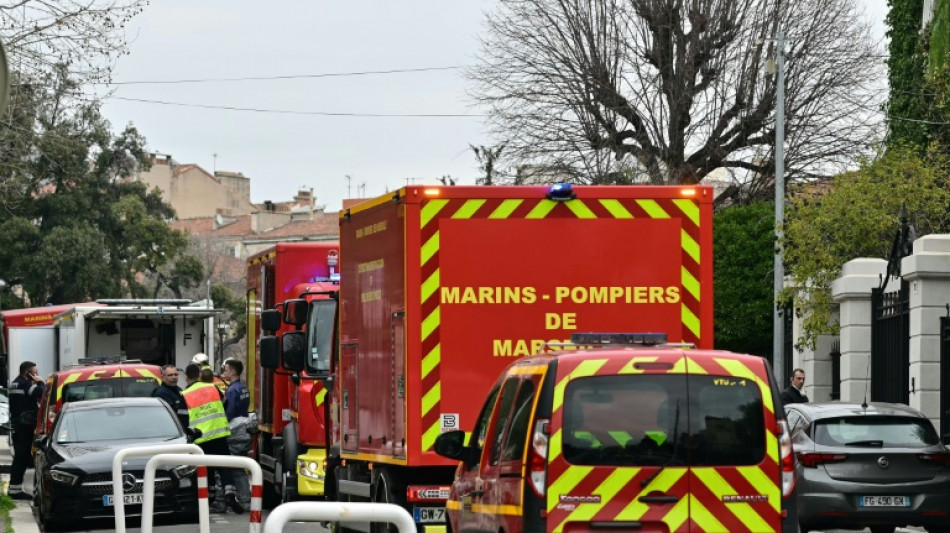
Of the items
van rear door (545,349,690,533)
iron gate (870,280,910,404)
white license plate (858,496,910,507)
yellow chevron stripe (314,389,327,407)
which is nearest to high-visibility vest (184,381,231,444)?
yellow chevron stripe (314,389,327,407)

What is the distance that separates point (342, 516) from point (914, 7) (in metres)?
32.2

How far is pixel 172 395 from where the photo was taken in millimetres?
22703

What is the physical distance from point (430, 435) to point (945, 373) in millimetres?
11656

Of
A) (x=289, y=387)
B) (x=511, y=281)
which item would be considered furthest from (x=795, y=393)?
(x=511, y=281)

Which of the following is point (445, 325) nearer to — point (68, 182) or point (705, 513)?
point (705, 513)

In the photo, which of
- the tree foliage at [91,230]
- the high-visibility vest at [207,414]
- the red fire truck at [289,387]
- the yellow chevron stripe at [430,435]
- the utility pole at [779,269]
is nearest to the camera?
the yellow chevron stripe at [430,435]

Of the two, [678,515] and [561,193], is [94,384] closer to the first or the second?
[561,193]

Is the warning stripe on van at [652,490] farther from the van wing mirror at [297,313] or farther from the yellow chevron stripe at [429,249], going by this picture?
the van wing mirror at [297,313]

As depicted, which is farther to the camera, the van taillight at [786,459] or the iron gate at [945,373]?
the iron gate at [945,373]

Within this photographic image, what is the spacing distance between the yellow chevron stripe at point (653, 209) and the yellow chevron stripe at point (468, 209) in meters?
1.19

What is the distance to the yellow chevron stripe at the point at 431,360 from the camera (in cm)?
1303

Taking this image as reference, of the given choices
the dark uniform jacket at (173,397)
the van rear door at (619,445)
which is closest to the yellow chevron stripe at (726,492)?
the van rear door at (619,445)

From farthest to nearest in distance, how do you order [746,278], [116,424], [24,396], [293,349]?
[746,278] < [24,396] < [116,424] < [293,349]

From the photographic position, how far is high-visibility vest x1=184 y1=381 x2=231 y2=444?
21.1m
